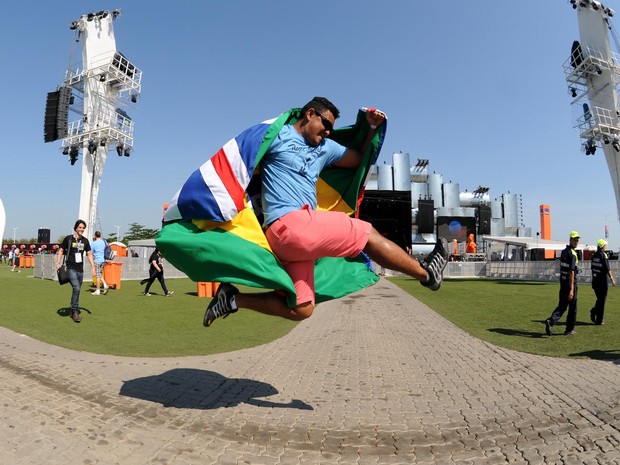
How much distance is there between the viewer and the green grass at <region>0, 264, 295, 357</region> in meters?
6.67

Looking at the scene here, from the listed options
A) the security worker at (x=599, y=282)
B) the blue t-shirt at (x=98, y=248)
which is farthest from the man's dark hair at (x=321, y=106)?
the blue t-shirt at (x=98, y=248)

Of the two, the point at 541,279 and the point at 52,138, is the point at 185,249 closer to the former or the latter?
the point at 541,279

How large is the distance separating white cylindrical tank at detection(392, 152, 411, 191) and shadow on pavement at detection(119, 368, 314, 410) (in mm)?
55653

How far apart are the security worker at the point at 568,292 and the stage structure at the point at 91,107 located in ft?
114

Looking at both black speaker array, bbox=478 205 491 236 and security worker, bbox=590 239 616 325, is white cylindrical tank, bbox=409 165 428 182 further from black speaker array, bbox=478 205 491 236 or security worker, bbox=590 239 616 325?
security worker, bbox=590 239 616 325

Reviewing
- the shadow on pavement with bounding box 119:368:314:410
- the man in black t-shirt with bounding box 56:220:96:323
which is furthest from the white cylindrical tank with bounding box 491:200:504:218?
the shadow on pavement with bounding box 119:368:314:410

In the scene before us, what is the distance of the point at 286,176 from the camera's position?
144 inches

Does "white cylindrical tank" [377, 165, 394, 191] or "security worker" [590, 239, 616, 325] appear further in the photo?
"white cylindrical tank" [377, 165, 394, 191]

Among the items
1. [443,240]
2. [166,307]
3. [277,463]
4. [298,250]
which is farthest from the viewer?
[166,307]

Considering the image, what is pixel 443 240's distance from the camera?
428 cm

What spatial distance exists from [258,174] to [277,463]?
229 cm

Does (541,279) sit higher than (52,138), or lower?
lower

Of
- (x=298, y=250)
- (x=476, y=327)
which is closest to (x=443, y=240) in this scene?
(x=298, y=250)

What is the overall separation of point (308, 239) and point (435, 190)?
2423 inches
